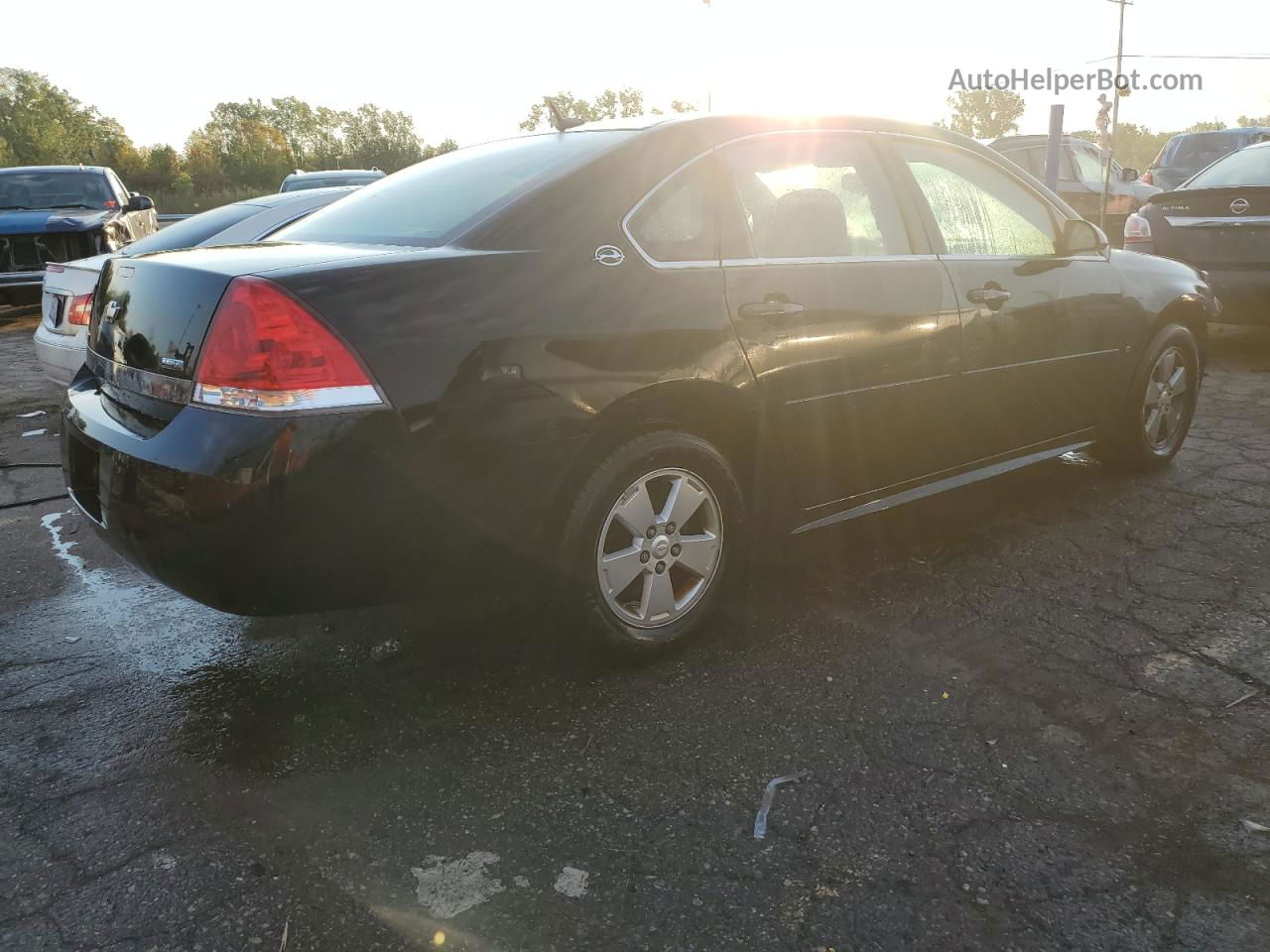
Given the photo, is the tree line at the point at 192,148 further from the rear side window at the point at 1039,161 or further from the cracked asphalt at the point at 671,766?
the cracked asphalt at the point at 671,766

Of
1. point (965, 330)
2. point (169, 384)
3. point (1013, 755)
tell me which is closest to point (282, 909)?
point (169, 384)

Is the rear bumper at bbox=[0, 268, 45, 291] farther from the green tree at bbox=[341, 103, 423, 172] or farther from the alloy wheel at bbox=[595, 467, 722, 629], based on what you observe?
the green tree at bbox=[341, 103, 423, 172]

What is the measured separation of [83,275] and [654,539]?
4.38 m

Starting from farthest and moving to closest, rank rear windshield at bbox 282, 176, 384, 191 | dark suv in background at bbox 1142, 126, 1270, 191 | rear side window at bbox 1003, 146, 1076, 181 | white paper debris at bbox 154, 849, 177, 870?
dark suv in background at bbox 1142, 126, 1270, 191 → rear side window at bbox 1003, 146, 1076, 181 → rear windshield at bbox 282, 176, 384, 191 → white paper debris at bbox 154, 849, 177, 870

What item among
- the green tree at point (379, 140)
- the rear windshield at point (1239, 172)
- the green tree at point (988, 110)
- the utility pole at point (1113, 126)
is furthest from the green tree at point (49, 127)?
the rear windshield at point (1239, 172)

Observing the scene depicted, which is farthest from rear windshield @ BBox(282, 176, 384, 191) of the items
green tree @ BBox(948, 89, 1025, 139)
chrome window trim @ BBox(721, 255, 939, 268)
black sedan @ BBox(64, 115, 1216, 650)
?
green tree @ BBox(948, 89, 1025, 139)

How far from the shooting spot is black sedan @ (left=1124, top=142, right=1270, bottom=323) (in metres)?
7.36

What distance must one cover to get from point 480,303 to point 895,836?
5.09ft

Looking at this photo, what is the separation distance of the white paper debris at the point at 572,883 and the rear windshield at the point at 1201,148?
1613 centimetres

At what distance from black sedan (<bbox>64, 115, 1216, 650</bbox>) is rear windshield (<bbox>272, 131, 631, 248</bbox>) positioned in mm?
15

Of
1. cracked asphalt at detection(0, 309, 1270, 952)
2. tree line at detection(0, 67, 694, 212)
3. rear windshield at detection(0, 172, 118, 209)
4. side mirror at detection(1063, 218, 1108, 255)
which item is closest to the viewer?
cracked asphalt at detection(0, 309, 1270, 952)

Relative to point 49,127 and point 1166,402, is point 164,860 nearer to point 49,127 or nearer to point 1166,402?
point 1166,402

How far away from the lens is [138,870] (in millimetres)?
2088

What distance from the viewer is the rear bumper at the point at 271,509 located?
226 centimetres
